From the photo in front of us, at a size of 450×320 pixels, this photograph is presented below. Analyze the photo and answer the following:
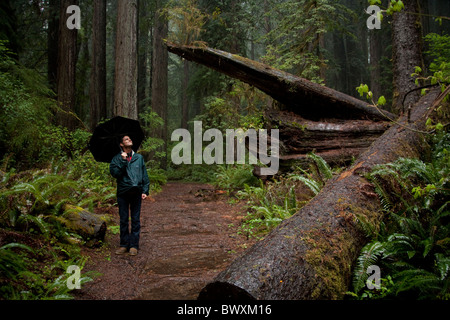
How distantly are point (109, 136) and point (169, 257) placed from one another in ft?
7.56

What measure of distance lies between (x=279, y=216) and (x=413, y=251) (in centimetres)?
289

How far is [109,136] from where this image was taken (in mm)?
4867

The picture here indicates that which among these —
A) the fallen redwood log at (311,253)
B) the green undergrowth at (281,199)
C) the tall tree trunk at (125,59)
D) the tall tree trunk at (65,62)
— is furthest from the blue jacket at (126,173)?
the tall tree trunk at (65,62)

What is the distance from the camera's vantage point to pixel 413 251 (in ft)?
9.77

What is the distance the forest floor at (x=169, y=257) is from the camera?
3.27 m

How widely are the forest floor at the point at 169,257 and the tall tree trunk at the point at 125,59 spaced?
3.75 m

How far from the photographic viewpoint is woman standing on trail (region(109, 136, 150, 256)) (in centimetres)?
462

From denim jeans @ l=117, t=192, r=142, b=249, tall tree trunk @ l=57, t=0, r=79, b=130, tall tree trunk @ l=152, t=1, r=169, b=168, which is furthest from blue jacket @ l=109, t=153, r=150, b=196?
tall tree trunk @ l=152, t=1, r=169, b=168

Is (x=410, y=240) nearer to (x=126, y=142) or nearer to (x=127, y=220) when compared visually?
(x=127, y=220)

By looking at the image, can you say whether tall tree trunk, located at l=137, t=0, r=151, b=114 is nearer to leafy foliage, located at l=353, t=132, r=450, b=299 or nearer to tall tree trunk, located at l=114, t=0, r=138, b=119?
tall tree trunk, located at l=114, t=0, r=138, b=119

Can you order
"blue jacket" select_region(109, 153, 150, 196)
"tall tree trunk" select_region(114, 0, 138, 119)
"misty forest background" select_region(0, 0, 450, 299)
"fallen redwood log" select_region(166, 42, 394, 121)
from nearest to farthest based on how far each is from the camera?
"misty forest background" select_region(0, 0, 450, 299) → "blue jacket" select_region(109, 153, 150, 196) → "fallen redwood log" select_region(166, 42, 394, 121) → "tall tree trunk" select_region(114, 0, 138, 119)

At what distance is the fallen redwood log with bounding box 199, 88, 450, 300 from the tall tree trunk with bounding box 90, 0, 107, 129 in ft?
48.0
